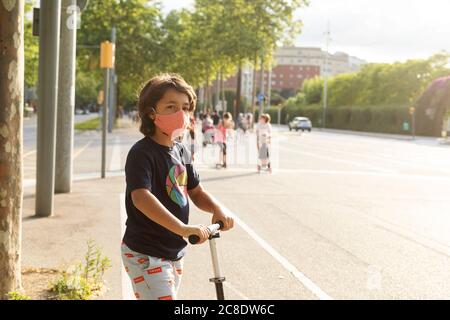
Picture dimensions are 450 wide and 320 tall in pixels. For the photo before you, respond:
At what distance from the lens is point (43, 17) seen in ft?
27.5

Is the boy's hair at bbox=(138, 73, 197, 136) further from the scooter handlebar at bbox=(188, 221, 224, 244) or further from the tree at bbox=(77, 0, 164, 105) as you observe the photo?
the tree at bbox=(77, 0, 164, 105)

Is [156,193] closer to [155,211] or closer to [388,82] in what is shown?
[155,211]

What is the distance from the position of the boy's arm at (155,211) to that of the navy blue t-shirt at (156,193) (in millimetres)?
43

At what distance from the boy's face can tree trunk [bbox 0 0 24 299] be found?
80.1 inches

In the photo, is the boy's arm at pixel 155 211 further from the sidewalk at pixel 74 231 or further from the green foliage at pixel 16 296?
the sidewalk at pixel 74 231

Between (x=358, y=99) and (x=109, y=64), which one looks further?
(x=358, y=99)

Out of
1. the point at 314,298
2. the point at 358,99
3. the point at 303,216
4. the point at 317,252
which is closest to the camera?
the point at 314,298

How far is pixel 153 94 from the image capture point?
9.94 feet

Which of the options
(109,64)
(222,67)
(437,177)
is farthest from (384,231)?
(222,67)

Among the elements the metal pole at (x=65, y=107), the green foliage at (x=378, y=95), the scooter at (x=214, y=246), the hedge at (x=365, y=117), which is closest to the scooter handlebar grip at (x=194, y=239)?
the scooter at (x=214, y=246)

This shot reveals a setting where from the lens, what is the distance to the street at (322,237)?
559 centimetres

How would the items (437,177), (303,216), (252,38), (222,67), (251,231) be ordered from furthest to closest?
(222,67), (252,38), (437,177), (303,216), (251,231)
